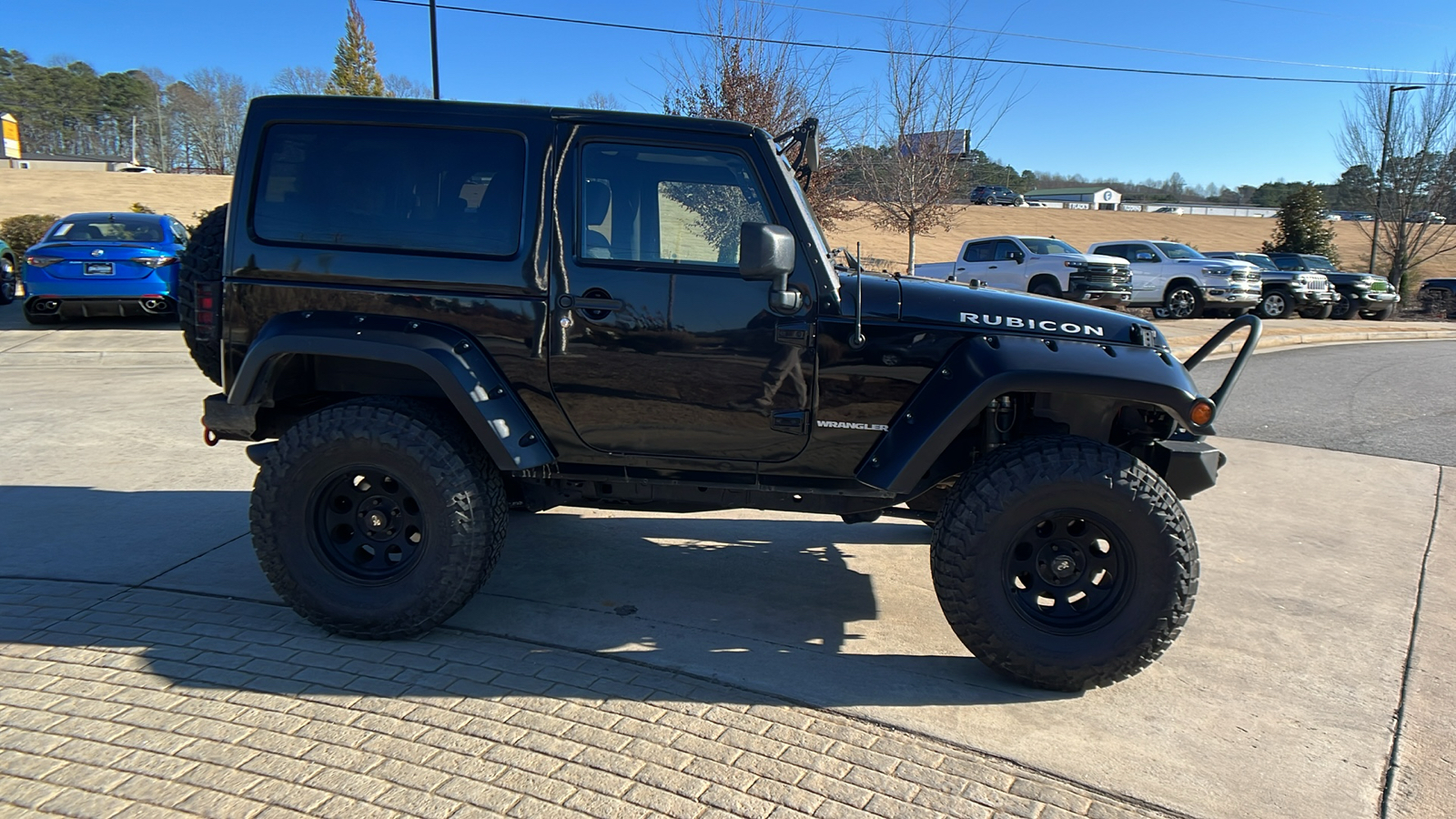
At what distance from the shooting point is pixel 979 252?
20.1 metres

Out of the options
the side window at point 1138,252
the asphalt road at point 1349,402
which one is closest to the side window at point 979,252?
the side window at point 1138,252

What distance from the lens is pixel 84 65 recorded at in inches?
4144

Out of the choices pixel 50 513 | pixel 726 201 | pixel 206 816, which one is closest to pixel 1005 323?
pixel 726 201

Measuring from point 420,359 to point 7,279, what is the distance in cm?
1577

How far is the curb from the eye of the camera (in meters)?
14.7

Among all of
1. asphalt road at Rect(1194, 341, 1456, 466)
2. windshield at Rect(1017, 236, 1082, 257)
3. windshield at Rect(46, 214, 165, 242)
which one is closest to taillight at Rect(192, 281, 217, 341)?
asphalt road at Rect(1194, 341, 1456, 466)

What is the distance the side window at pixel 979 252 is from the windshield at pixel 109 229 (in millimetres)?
15067

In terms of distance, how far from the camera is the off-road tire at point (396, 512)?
3.59m

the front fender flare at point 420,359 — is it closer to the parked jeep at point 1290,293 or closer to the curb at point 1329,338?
the curb at point 1329,338

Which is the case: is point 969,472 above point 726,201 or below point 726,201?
below

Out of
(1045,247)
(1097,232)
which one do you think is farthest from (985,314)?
(1097,232)

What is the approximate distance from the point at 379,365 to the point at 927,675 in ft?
8.53

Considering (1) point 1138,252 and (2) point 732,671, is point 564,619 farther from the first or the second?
(1) point 1138,252

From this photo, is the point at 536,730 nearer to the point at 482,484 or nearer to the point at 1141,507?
the point at 482,484
